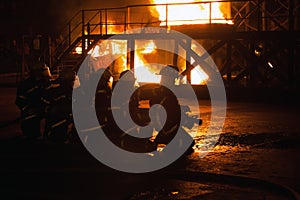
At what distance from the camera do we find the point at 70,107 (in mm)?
9664

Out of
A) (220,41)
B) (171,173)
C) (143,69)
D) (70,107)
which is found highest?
(220,41)

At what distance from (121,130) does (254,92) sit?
9.76 meters

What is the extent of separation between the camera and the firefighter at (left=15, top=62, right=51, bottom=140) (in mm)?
10148

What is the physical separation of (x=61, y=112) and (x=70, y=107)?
0.77 feet

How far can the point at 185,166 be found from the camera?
8.35 metres

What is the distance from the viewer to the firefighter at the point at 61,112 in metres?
9.73

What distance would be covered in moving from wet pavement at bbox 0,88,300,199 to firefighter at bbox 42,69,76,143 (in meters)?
0.31

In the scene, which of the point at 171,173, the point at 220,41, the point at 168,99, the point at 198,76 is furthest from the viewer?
the point at 198,76

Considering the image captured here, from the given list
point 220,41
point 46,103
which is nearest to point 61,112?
point 46,103

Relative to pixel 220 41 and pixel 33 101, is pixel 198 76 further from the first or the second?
pixel 33 101

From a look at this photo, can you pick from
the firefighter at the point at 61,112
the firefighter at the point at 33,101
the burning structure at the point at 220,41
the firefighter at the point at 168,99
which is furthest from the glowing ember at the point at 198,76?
the firefighter at the point at 168,99

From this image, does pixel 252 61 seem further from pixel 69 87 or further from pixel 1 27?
pixel 1 27

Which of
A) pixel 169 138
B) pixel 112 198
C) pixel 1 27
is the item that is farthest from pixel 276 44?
pixel 1 27

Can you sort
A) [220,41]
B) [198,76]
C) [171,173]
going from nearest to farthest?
[171,173] → [220,41] → [198,76]
